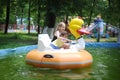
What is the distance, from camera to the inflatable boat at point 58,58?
9109mm

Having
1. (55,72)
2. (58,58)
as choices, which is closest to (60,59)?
(58,58)

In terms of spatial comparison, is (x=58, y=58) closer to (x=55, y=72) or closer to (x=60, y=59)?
(x=60, y=59)

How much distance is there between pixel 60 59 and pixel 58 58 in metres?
0.07

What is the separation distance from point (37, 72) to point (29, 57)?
96 cm

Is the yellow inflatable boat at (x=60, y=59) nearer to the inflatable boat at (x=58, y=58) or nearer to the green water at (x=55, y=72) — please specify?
the inflatable boat at (x=58, y=58)

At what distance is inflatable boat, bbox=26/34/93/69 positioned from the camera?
9.11 metres

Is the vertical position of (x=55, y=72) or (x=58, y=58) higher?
(x=58, y=58)

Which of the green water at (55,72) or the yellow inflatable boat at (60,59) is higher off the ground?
the yellow inflatable boat at (60,59)

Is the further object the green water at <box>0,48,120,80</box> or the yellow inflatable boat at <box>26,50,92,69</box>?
the yellow inflatable boat at <box>26,50,92,69</box>

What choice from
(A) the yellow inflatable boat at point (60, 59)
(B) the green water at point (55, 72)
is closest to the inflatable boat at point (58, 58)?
(A) the yellow inflatable boat at point (60, 59)

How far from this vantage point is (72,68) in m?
9.28

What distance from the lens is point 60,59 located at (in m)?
9.07

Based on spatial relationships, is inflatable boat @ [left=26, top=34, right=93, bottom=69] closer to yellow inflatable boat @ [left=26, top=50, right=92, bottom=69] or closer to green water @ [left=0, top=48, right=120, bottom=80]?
yellow inflatable boat @ [left=26, top=50, right=92, bottom=69]

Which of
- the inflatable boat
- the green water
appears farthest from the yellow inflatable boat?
the green water
